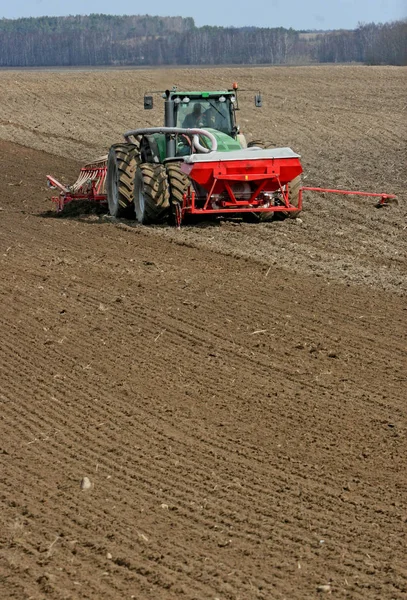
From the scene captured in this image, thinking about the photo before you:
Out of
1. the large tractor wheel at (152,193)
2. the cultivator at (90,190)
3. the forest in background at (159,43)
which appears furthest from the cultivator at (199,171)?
the forest in background at (159,43)

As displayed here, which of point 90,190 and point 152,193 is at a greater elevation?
point 152,193

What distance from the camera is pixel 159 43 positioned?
3722 cm

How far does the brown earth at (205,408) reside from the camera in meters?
5.43

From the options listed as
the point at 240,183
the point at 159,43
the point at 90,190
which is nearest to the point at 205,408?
the point at 240,183

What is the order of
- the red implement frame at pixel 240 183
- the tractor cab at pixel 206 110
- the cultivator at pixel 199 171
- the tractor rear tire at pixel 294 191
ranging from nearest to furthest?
the red implement frame at pixel 240 183 < the cultivator at pixel 199 171 < the tractor rear tire at pixel 294 191 < the tractor cab at pixel 206 110

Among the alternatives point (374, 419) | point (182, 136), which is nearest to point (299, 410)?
point (374, 419)

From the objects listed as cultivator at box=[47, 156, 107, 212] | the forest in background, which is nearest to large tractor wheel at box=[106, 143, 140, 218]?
cultivator at box=[47, 156, 107, 212]

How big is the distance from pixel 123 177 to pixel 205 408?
824 cm

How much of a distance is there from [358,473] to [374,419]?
3.12 ft

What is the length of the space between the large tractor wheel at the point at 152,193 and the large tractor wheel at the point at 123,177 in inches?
13.2

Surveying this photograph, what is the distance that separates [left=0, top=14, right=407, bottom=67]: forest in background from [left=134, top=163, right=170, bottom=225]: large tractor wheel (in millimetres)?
20683

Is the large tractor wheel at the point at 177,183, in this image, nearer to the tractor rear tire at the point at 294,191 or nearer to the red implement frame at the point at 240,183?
the red implement frame at the point at 240,183

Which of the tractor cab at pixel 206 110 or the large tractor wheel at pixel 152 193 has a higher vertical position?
the tractor cab at pixel 206 110

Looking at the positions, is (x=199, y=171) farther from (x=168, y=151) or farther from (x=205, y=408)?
(x=205, y=408)
